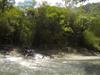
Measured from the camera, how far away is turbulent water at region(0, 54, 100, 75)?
982 inches

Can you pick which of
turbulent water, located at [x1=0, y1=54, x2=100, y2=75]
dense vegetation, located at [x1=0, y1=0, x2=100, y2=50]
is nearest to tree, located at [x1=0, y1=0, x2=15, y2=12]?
dense vegetation, located at [x1=0, y1=0, x2=100, y2=50]

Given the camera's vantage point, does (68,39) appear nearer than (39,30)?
No

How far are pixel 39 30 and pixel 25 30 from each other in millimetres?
2847

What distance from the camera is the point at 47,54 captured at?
38.9 meters

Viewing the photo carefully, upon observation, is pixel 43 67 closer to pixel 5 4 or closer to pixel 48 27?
pixel 5 4

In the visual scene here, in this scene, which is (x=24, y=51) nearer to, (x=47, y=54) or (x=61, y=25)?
(x=47, y=54)

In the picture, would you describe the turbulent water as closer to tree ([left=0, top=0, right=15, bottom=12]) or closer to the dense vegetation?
the dense vegetation

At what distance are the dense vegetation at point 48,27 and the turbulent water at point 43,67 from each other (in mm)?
5045

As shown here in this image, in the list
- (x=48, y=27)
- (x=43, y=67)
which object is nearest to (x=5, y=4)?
(x=48, y=27)

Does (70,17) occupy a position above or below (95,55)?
above

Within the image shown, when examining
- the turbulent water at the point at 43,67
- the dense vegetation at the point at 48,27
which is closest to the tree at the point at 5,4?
the dense vegetation at the point at 48,27

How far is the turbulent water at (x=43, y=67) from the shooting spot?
24.9 metres


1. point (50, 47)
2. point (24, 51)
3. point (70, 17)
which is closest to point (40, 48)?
point (50, 47)

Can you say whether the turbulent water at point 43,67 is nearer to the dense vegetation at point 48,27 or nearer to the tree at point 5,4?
the dense vegetation at point 48,27
